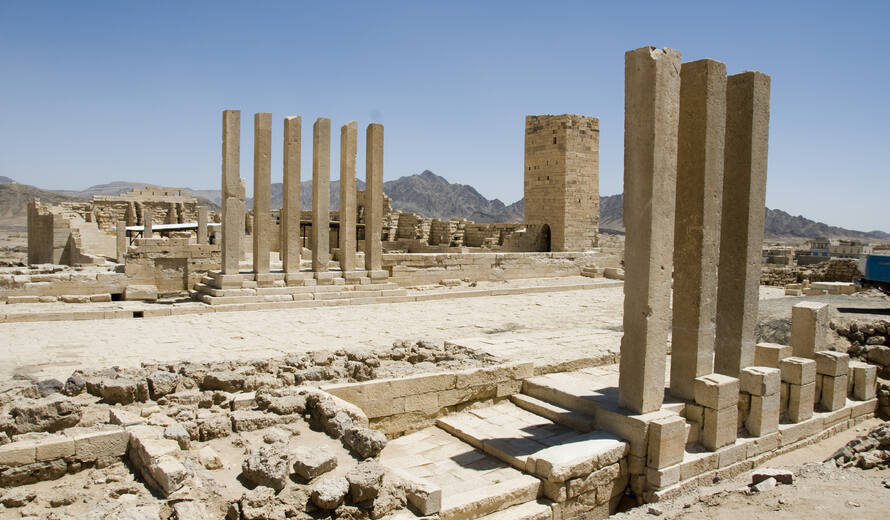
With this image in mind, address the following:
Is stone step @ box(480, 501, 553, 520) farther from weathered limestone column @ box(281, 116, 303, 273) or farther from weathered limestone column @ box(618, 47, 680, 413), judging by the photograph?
weathered limestone column @ box(281, 116, 303, 273)

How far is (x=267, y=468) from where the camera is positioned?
3.96 m

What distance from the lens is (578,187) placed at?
74.1 ft

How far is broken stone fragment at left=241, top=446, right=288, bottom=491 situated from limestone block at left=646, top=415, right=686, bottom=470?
122 inches

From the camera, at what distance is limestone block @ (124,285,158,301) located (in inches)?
498

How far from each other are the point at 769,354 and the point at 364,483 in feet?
17.5

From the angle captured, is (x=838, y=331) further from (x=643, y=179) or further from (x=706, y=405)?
(x=643, y=179)

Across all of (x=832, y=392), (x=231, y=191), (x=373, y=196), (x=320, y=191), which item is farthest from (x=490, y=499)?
(x=373, y=196)

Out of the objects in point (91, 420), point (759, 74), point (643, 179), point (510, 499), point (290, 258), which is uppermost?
point (759, 74)

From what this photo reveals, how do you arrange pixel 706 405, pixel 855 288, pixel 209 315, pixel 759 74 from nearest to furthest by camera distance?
pixel 706 405, pixel 759 74, pixel 209 315, pixel 855 288

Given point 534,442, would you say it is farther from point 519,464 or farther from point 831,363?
point 831,363

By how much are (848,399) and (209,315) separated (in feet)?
34.2

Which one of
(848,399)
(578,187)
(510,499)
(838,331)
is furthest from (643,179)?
(578,187)

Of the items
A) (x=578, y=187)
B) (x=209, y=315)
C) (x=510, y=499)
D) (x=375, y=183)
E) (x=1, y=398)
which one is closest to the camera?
(x=510, y=499)

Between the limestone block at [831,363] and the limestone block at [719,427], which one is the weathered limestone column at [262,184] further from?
the limestone block at [831,363]
